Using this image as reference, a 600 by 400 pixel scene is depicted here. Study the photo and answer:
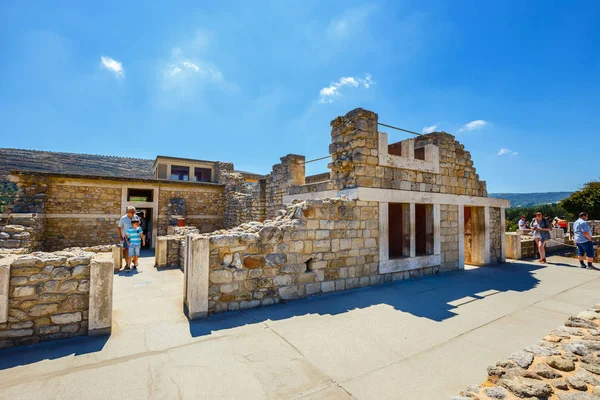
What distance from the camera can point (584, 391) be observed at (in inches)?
84.8

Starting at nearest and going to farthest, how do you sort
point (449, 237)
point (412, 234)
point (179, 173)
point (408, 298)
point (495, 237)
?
point (408, 298) → point (412, 234) → point (449, 237) → point (495, 237) → point (179, 173)

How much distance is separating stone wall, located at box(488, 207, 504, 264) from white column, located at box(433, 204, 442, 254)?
3026 mm

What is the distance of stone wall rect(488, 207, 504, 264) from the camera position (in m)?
9.10

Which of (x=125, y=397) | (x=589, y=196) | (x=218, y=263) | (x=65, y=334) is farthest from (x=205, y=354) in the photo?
(x=589, y=196)

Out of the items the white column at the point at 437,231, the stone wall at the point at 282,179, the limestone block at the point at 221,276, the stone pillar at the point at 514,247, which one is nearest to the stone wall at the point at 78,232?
the stone wall at the point at 282,179

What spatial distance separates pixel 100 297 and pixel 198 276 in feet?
3.92

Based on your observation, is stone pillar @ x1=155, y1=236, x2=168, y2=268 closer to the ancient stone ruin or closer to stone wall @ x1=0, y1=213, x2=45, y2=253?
the ancient stone ruin

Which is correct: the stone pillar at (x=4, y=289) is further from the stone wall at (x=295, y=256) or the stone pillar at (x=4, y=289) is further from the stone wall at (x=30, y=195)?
the stone wall at (x=30, y=195)

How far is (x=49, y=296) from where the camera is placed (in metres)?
3.20

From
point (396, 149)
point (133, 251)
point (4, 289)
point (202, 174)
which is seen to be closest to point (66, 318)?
point (4, 289)

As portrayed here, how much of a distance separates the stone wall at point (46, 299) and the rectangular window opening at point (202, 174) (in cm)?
1646

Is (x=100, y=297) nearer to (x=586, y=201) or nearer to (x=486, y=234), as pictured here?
(x=486, y=234)

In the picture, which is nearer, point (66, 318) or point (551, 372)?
point (551, 372)

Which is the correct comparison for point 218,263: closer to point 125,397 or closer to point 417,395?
point 125,397
